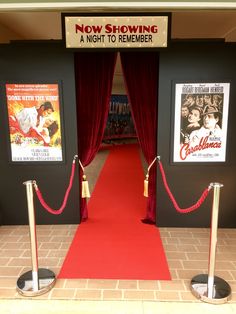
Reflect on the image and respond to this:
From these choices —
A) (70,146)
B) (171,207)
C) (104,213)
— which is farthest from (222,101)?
(104,213)

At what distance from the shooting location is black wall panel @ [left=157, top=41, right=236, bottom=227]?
132 inches

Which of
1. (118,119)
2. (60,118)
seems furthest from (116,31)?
(118,119)

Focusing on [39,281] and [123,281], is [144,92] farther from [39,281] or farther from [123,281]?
[39,281]

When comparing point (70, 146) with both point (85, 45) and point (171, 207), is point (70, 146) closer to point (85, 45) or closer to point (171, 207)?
point (85, 45)

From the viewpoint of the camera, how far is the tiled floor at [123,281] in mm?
2371

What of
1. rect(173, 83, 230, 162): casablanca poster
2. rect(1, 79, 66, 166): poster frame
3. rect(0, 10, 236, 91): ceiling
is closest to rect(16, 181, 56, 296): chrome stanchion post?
rect(1, 79, 66, 166): poster frame

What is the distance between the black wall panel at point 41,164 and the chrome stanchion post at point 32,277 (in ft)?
4.02

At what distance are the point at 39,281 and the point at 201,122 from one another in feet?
8.43

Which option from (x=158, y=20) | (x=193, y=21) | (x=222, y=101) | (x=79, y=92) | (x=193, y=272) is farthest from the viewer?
(x=193, y=21)

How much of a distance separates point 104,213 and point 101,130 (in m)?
1.29

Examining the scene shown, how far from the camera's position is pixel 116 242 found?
10.9ft

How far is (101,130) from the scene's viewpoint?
3.86m

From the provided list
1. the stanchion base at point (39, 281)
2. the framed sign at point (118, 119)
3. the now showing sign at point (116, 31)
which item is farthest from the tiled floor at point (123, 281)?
the framed sign at point (118, 119)

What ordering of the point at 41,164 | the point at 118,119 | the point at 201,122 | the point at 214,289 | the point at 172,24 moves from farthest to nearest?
the point at 118,119
the point at 172,24
the point at 41,164
the point at 201,122
the point at 214,289
